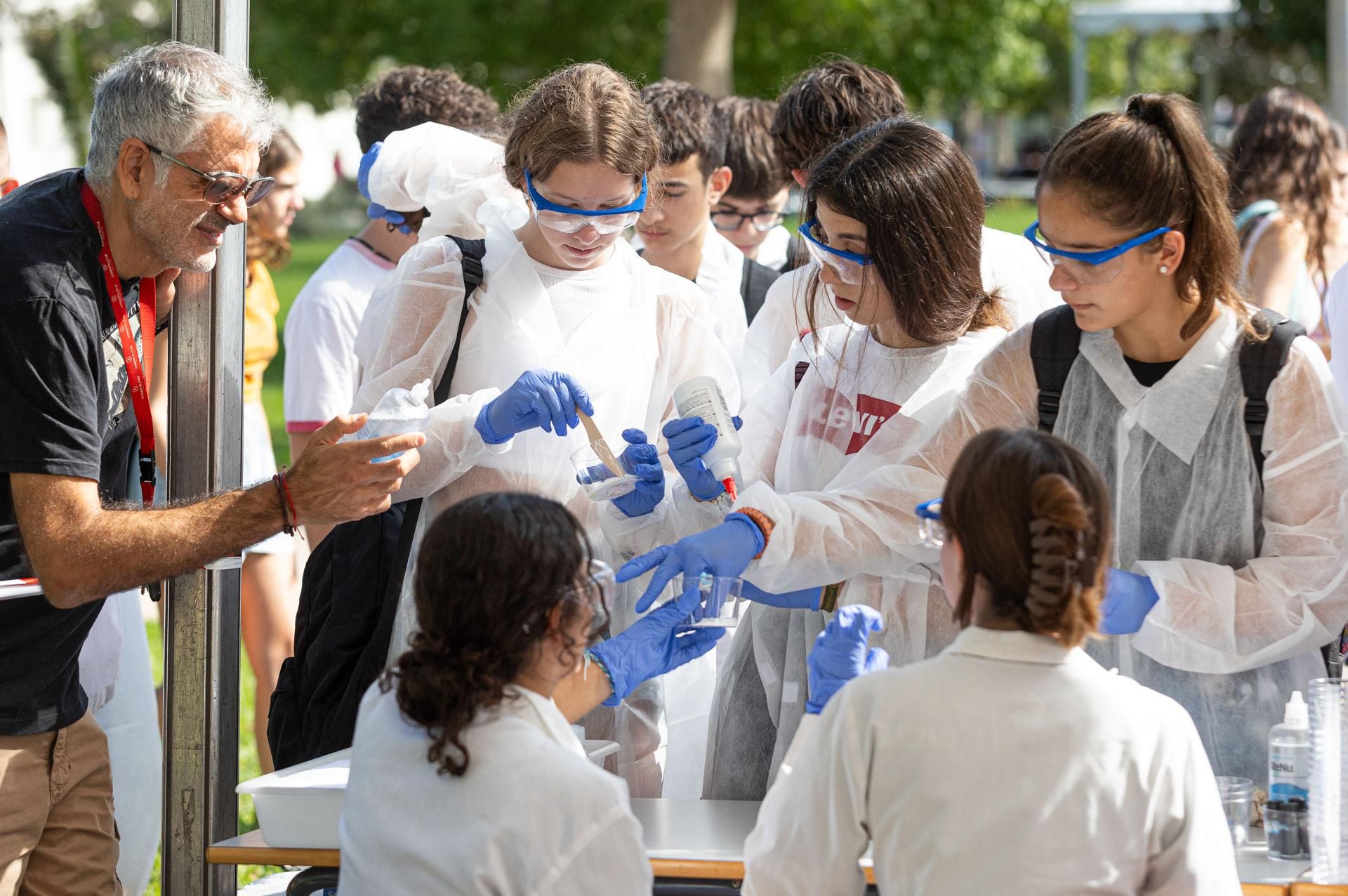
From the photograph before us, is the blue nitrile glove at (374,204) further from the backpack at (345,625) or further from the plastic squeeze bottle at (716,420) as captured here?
the plastic squeeze bottle at (716,420)

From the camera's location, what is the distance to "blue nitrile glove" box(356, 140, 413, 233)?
3891 mm

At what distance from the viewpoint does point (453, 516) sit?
2.04m

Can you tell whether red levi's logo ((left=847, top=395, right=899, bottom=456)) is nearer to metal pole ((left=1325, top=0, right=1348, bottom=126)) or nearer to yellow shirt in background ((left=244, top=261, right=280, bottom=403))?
yellow shirt in background ((left=244, top=261, right=280, bottom=403))

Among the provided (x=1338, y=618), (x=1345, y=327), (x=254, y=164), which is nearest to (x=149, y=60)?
(x=254, y=164)

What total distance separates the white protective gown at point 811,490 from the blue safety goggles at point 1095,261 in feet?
1.12

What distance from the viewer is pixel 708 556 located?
2.62 m

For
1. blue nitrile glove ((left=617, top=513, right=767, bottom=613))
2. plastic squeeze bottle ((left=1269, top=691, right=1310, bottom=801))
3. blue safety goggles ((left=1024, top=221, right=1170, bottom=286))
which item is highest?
blue safety goggles ((left=1024, top=221, right=1170, bottom=286))

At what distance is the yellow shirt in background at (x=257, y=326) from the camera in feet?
16.2

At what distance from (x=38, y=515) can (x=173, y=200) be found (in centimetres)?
63

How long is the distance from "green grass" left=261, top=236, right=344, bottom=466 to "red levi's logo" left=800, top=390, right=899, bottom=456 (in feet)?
17.8

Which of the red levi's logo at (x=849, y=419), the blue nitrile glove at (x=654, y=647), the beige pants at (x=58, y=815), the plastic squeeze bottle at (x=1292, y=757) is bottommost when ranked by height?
the beige pants at (x=58, y=815)

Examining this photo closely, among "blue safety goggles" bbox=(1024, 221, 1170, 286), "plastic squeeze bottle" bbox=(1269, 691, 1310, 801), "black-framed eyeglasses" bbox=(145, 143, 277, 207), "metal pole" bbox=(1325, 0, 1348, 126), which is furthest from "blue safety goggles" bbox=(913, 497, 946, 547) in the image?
"metal pole" bbox=(1325, 0, 1348, 126)

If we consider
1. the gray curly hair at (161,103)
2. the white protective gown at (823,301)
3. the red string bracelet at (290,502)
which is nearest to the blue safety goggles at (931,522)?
the white protective gown at (823,301)

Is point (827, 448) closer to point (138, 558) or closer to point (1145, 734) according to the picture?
point (1145, 734)
